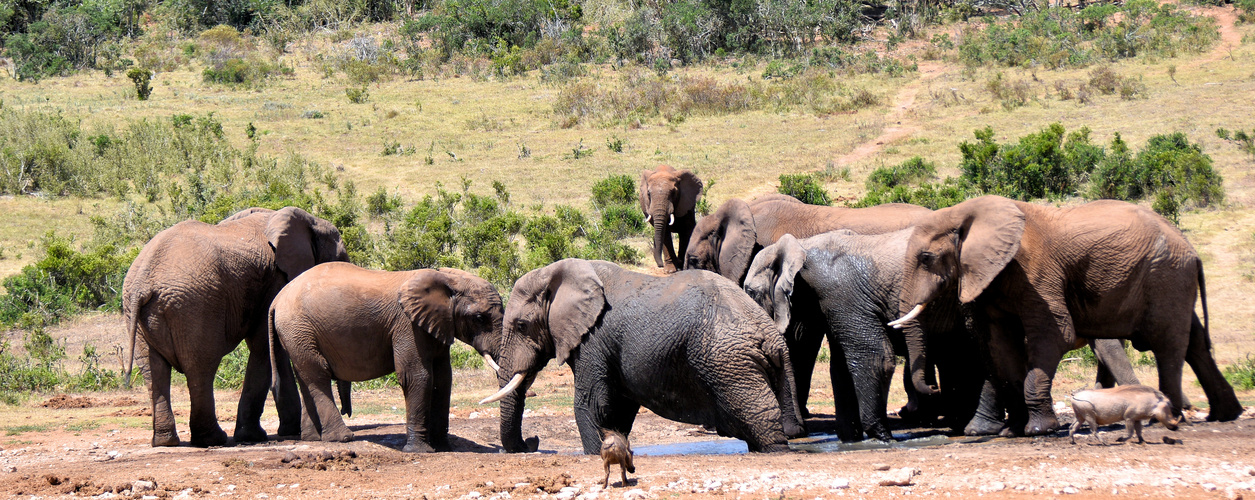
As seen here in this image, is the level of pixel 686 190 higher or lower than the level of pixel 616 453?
higher

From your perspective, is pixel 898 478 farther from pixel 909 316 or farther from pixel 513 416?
pixel 513 416

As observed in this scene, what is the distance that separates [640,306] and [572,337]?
0.61 metres

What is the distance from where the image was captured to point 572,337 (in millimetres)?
8836

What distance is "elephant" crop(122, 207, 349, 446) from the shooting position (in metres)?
9.81

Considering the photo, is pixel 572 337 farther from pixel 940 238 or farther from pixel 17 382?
pixel 17 382

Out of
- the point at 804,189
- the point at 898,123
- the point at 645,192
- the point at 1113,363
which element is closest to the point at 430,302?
the point at 645,192

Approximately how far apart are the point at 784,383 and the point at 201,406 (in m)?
5.14

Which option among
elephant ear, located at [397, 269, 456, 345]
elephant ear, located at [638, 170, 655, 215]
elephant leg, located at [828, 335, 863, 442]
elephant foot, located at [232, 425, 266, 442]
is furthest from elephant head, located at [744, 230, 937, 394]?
elephant ear, located at [638, 170, 655, 215]

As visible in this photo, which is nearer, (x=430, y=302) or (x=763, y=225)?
(x=430, y=302)

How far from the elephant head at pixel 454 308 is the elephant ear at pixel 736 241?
10.4ft

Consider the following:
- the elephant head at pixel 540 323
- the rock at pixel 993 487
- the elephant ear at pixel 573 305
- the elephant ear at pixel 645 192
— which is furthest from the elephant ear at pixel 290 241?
the rock at pixel 993 487

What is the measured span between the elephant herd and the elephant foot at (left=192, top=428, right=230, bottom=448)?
18 mm

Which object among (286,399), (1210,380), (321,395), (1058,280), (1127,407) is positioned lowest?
(286,399)

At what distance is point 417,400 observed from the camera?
9570 mm
